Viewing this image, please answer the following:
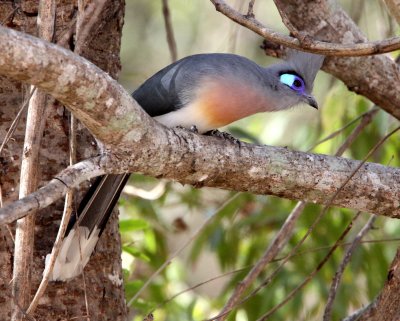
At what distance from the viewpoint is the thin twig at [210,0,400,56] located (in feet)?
7.55

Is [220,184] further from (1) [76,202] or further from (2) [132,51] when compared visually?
(2) [132,51]

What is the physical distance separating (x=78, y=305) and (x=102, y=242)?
29cm

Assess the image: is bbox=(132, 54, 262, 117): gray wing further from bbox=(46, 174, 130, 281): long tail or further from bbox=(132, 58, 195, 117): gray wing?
bbox=(46, 174, 130, 281): long tail

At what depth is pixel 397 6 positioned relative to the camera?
9.13 ft

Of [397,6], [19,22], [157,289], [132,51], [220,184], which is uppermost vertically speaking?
[397,6]

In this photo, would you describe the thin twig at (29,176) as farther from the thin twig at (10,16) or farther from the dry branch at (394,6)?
the dry branch at (394,6)

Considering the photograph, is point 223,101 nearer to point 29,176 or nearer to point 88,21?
point 88,21

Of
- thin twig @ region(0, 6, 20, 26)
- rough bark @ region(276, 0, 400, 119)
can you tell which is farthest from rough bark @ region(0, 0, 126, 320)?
rough bark @ region(276, 0, 400, 119)

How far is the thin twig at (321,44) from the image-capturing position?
230 centimetres

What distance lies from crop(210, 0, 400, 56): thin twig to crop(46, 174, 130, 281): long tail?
974 mm

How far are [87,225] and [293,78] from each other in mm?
1314

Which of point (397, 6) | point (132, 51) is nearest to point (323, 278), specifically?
point (397, 6)

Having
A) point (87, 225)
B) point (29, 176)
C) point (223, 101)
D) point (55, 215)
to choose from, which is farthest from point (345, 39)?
point (29, 176)

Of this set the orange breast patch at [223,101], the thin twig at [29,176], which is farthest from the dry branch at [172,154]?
the orange breast patch at [223,101]
